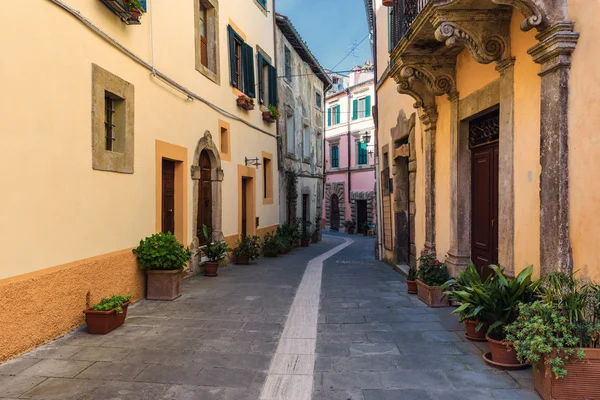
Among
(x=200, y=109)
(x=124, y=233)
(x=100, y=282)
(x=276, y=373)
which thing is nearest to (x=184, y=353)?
(x=276, y=373)

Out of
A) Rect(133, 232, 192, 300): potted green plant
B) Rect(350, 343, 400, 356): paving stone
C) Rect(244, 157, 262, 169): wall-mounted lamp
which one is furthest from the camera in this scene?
Rect(244, 157, 262, 169): wall-mounted lamp

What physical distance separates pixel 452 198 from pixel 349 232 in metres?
24.2

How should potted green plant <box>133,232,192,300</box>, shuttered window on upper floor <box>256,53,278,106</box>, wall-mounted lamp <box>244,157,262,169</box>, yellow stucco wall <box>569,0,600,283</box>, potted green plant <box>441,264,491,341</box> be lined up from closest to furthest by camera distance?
yellow stucco wall <box>569,0,600,283</box> < potted green plant <box>441,264,491,341</box> < potted green plant <box>133,232,192,300</box> < wall-mounted lamp <box>244,157,262,169</box> < shuttered window on upper floor <box>256,53,278,106</box>

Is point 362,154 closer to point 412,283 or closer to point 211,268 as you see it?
point 211,268

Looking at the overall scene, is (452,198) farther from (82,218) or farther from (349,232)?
(349,232)

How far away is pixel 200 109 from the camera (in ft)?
30.8

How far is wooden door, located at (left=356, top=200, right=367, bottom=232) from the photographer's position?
30.0 meters

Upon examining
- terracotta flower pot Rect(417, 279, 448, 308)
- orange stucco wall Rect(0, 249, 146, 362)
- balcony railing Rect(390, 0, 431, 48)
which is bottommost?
terracotta flower pot Rect(417, 279, 448, 308)

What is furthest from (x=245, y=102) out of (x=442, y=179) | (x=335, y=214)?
(x=335, y=214)

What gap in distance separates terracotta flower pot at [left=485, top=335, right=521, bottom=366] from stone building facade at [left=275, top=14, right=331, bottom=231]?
499 inches

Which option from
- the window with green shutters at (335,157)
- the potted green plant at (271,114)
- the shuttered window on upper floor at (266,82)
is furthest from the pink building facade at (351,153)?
the potted green plant at (271,114)

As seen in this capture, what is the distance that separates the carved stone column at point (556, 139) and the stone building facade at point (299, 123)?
40.6ft

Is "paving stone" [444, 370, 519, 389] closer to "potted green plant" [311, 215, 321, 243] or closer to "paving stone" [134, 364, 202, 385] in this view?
"paving stone" [134, 364, 202, 385]

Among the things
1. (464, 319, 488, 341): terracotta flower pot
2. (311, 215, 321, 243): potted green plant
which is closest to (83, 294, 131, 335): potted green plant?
(464, 319, 488, 341): terracotta flower pot
